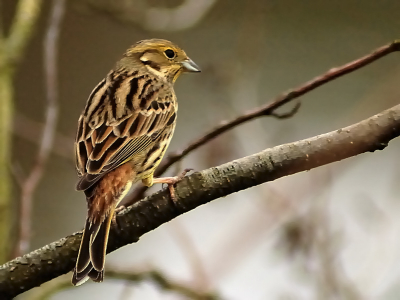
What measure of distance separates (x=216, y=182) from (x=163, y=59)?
699mm

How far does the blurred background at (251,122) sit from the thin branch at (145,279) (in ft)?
1.89

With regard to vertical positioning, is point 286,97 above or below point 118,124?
below

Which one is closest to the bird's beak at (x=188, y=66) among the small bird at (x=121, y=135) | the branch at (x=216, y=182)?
the small bird at (x=121, y=135)

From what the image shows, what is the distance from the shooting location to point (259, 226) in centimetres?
241

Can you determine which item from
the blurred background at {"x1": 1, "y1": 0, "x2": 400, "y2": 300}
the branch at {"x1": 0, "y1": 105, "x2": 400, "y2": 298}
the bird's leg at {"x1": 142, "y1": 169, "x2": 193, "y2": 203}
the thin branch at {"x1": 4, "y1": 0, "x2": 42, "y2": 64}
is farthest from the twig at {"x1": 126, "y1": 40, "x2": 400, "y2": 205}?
the blurred background at {"x1": 1, "y1": 0, "x2": 400, "y2": 300}

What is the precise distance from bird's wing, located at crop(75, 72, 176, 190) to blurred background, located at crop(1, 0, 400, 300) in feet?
3.34

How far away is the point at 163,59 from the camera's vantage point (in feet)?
4.78

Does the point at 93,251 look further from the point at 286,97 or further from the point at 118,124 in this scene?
the point at 286,97

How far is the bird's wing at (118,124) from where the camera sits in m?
1.06

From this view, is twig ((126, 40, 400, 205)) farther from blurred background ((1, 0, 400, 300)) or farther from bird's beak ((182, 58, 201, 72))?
blurred background ((1, 0, 400, 300))

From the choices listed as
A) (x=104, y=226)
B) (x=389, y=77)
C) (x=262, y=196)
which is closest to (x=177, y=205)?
(x=104, y=226)

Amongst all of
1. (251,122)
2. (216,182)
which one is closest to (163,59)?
(216,182)

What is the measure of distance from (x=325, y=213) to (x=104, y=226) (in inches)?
64.0

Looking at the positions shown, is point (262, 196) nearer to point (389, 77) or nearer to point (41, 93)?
point (389, 77)
